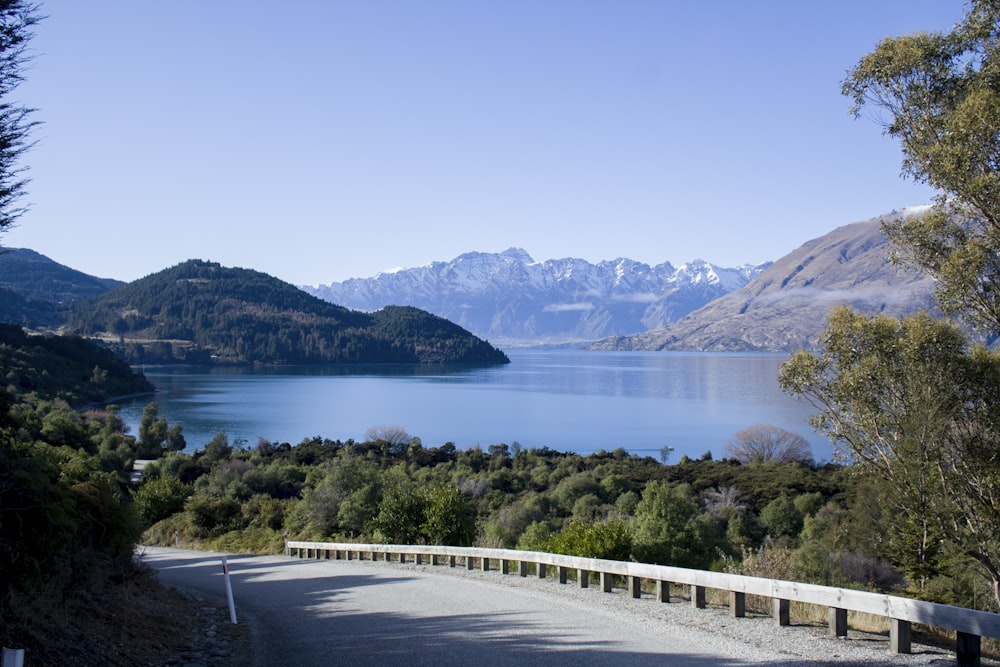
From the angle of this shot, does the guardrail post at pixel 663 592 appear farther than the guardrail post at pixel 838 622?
Yes

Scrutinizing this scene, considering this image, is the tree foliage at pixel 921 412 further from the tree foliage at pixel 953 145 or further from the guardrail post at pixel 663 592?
the guardrail post at pixel 663 592

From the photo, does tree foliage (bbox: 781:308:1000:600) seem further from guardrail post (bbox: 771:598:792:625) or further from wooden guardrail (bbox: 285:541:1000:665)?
guardrail post (bbox: 771:598:792:625)

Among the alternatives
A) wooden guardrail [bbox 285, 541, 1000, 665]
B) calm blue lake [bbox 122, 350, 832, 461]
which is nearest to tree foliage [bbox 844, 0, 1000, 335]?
wooden guardrail [bbox 285, 541, 1000, 665]

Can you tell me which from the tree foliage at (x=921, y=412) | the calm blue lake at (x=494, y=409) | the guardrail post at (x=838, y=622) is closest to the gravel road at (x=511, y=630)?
the guardrail post at (x=838, y=622)

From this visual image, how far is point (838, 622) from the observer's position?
20.5 feet

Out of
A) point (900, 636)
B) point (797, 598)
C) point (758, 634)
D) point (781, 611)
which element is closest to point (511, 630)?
point (758, 634)

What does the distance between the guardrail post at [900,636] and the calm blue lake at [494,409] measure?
64.4 metres

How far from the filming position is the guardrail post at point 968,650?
5254 mm

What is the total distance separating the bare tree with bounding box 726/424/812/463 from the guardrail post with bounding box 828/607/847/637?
189 ft

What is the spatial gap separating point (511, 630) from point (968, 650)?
11.8 feet

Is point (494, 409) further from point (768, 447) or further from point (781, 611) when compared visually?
point (781, 611)

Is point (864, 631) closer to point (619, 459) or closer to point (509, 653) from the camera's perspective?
point (509, 653)

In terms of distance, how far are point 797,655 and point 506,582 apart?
5213 mm

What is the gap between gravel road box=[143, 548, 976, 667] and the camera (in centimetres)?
598
